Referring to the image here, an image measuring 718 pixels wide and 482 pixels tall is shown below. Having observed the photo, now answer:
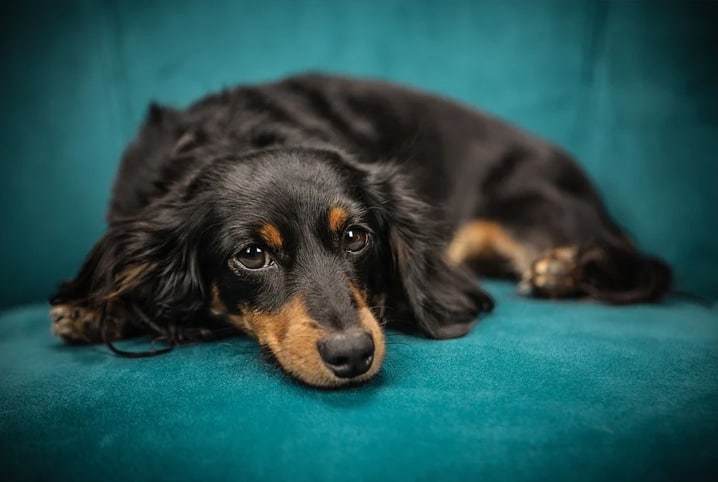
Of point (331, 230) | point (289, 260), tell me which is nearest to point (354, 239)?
point (331, 230)

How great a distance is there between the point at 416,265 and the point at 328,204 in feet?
1.56

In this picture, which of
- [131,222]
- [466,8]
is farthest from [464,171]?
[131,222]

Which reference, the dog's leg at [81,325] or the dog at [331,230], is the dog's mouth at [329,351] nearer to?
the dog at [331,230]

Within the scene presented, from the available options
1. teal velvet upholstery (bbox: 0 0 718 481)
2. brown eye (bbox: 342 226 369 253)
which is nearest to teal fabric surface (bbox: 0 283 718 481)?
teal velvet upholstery (bbox: 0 0 718 481)

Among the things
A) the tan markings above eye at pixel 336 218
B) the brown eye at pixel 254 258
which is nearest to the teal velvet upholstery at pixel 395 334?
the brown eye at pixel 254 258

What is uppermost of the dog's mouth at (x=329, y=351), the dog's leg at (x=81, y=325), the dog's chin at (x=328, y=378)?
the dog's mouth at (x=329, y=351)

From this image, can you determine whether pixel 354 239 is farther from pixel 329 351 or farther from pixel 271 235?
pixel 329 351

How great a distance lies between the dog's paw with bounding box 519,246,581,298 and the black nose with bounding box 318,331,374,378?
1154 millimetres

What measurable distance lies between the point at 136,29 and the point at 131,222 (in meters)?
1.19

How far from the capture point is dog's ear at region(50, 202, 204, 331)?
69.3 inches

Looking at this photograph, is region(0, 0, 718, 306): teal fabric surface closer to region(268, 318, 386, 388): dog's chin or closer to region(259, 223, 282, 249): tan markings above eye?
region(259, 223, 282, 249): tan markings above eye

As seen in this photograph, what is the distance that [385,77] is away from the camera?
112 inches

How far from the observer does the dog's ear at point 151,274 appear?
176cm

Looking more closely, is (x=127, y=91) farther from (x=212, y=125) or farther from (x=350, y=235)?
(x=350, y=235)
